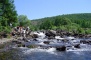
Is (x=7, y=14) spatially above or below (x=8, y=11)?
below

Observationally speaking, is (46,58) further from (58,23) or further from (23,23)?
(58,23)

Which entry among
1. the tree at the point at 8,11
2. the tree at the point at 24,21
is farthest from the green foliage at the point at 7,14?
the tree at the point at 24,21

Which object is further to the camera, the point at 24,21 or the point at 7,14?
the point at 24,21

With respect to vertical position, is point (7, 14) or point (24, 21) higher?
point (24, 21)

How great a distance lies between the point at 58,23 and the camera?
7165 inches

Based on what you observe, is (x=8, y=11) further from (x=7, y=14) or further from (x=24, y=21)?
(x=24, y=21)

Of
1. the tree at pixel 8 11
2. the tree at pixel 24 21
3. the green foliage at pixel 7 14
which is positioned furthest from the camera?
the tree at pixel 24 21

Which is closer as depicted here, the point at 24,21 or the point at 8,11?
the point at 8,11

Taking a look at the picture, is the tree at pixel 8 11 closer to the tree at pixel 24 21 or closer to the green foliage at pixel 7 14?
the green foliage at pixel 7 14

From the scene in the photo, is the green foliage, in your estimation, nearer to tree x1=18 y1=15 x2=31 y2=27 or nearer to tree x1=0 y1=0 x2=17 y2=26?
tree x1=0 y1=0 x2=17 y2=26

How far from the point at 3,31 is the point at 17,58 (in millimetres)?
28796

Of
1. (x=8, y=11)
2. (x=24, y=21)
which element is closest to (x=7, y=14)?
(x=8, y=11)

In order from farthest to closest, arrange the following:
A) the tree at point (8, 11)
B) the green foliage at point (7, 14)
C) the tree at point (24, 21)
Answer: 1. the tree at point (24, 21)
2. the tree at point (8, 11)
3. the green foliage at point (7, 14)

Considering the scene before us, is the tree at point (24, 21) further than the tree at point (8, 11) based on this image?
Yes
